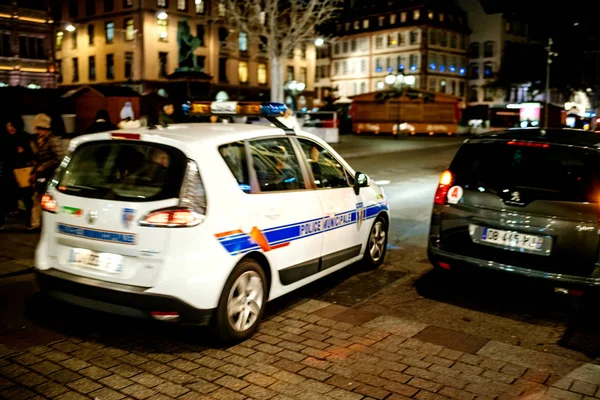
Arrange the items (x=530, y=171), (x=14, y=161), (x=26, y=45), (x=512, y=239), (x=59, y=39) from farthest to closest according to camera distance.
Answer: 1. (x=59, y=39)
2. (x=26, y=45)
3. (x=14, y=161)
4. (x=530, y=171)
5. (x=512, y=239)

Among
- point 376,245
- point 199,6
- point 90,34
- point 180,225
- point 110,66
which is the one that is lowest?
point 376,245

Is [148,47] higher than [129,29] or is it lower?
lower

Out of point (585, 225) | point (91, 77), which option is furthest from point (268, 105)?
point (91, 77)

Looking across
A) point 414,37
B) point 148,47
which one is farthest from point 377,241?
point 414,37

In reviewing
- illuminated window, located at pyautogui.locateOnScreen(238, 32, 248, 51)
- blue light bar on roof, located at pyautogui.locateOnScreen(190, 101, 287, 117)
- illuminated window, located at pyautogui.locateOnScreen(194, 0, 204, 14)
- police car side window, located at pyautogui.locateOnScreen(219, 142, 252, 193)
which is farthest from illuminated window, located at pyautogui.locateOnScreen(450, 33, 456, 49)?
police car side window, located at pyautogui.locateOnScreen(219, 142, 252, 193)

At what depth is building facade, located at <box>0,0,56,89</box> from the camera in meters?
52.0

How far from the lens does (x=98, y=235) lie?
15.2ft

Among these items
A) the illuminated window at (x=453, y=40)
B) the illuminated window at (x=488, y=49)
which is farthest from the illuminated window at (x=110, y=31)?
the illuminated window at (x=488, y=49)

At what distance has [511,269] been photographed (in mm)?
5656

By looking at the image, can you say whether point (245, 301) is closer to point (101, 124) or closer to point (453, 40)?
point (101, 124)

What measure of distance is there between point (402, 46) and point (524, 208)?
2886 inches

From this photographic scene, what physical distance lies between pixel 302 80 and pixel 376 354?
219ft

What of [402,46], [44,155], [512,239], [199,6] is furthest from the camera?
[402,46]

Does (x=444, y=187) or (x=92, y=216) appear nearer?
(x=92, y=216)
